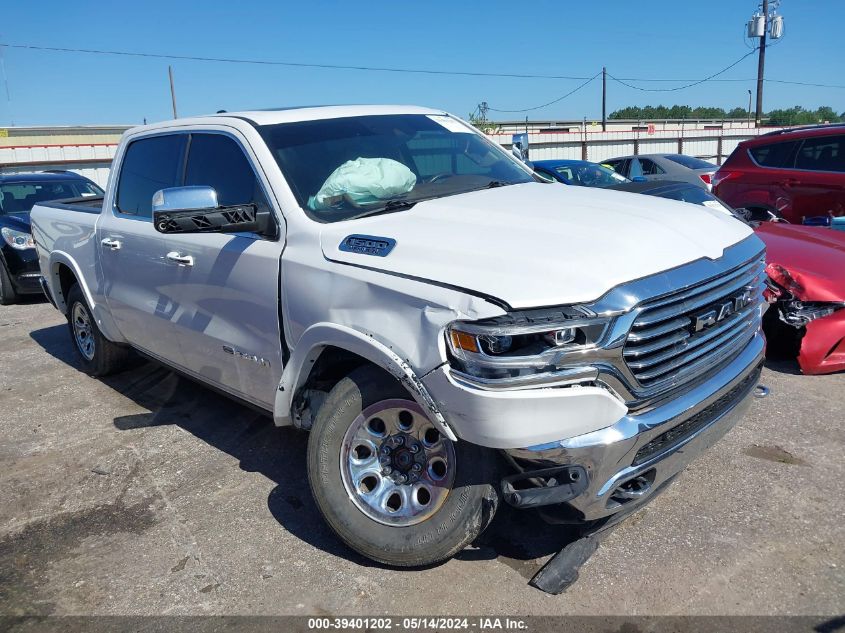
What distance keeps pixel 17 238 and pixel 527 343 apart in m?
9.23

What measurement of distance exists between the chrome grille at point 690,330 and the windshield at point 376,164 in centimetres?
139

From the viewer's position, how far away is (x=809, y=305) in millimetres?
4891

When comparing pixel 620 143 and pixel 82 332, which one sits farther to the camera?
pixel 620 143

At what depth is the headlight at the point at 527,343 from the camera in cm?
242

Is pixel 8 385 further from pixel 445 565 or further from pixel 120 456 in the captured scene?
pixel 445 565

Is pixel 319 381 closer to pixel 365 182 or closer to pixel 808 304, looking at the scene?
pixel 365 182

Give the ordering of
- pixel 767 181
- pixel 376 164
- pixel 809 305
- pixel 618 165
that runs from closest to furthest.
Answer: pixel 376 164
pixel 809 305
pixel 767 181
pixel 618 165

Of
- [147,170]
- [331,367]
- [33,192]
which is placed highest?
[147,170]

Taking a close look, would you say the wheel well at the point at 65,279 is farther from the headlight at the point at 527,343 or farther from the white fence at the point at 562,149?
the white fence at the point at 562,149

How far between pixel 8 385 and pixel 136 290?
2426 millimetres

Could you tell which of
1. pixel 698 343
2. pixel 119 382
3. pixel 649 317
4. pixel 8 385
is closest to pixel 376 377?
pixel 649 317

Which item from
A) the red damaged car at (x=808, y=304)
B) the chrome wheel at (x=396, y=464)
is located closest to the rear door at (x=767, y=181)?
the red damaged car at (x=808, y=304)

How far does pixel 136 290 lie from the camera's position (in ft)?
15.0

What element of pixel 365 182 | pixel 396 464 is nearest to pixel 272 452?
pixel 396 464
